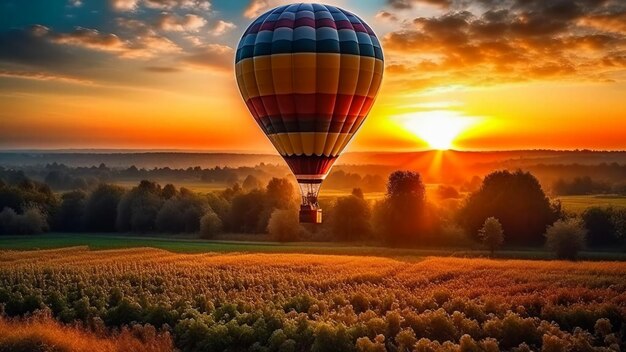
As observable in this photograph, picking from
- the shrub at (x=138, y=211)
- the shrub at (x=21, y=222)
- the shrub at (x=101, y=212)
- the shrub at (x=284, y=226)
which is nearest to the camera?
the shrub at (x=284, y=226)

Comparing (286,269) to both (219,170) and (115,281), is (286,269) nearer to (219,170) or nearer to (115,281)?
(115,281)

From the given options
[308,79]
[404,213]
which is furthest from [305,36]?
[404,213]

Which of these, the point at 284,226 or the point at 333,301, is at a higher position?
the point at 284,226

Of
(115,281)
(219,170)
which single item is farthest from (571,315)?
(219,170)

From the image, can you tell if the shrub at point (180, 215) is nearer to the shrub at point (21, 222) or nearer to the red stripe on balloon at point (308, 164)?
the shrub at point (21, 222)

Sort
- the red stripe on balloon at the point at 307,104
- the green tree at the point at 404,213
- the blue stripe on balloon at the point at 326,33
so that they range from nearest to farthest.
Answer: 1. the blue stripe on balloon at the point at 326,33
2. the red stripe on balloon at the point at 307,104
3. the green tree at the point at 404,213

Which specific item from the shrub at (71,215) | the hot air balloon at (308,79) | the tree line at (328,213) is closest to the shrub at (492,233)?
the tree line at (328,213)

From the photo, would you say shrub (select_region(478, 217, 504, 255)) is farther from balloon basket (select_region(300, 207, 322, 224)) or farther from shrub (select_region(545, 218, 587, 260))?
balloon basket (select_region(300, 207, 322, 224))

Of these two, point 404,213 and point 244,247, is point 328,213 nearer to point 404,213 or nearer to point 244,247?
point 404,213
